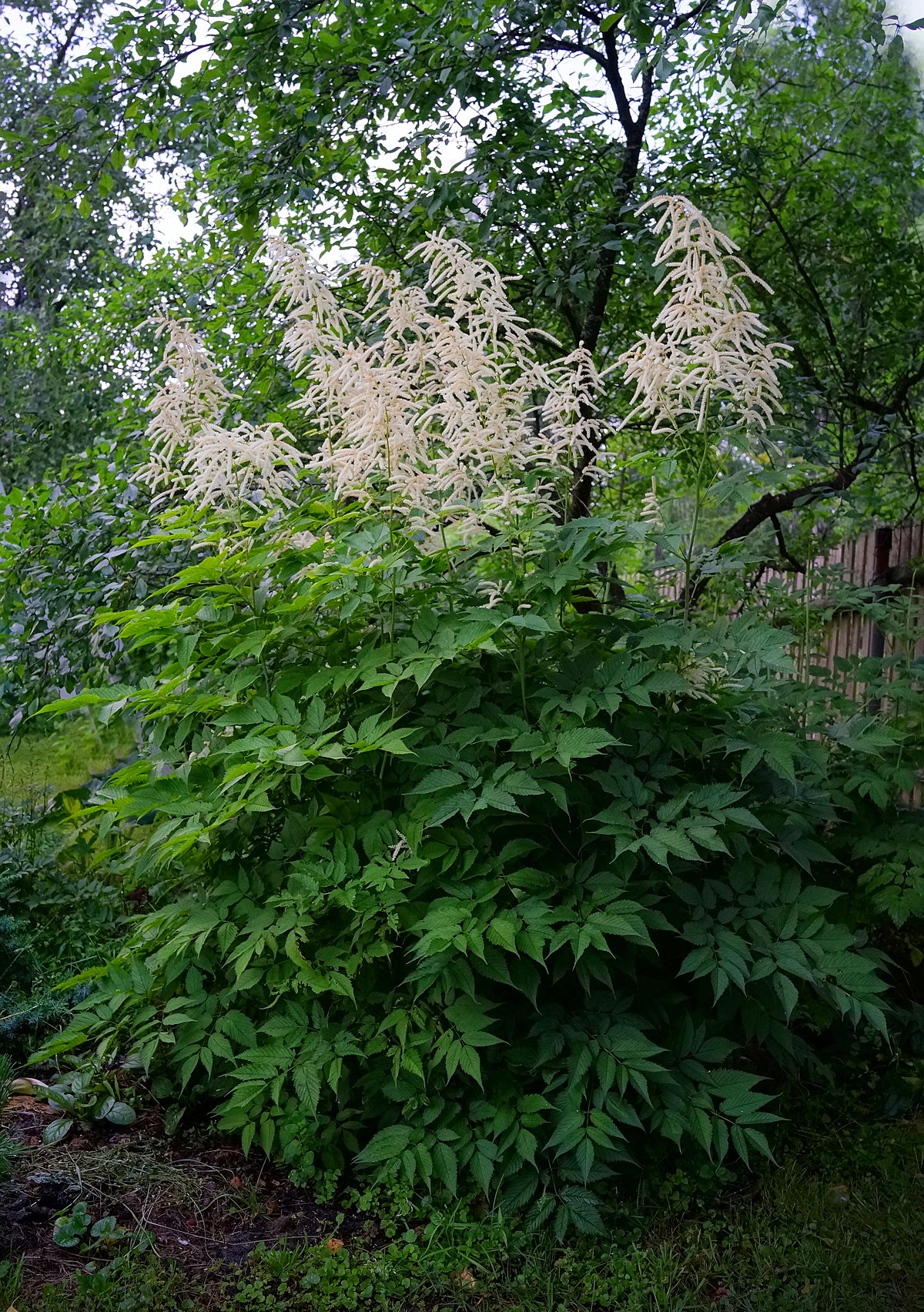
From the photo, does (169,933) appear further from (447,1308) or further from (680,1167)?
(680,1167)

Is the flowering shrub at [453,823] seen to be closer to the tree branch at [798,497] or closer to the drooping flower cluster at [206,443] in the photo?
the drooping flower cluster at [206,443]

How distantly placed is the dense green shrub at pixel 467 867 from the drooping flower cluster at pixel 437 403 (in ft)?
0.54

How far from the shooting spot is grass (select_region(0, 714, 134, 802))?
6.14 metres

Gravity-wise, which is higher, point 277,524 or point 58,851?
point 277,524

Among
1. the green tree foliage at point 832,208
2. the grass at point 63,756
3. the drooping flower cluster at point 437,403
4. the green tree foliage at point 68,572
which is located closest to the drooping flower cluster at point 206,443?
the drooping flower cluster at point 437,403

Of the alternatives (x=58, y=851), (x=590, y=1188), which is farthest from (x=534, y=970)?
(x=58, y=851)

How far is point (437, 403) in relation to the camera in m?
2.88

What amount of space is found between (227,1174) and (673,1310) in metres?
1.25

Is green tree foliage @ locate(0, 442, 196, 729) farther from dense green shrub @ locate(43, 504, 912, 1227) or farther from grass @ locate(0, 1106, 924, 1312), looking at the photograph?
grass @ locate(0, 1106, 924, 1312)

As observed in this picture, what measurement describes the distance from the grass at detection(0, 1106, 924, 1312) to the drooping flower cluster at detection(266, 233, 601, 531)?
6.07 feet

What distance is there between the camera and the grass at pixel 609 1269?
2.36 meters

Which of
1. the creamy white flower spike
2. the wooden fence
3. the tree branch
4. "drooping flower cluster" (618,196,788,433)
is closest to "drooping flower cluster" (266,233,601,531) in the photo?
the creamy white flower spike

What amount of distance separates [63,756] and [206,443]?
4896 millimetres

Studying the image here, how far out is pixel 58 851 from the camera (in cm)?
454
